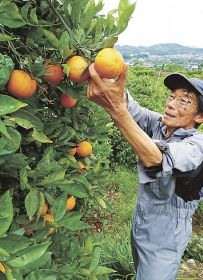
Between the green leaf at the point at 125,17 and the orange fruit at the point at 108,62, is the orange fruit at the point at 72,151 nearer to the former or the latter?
the orange fruit at the point at 108,62

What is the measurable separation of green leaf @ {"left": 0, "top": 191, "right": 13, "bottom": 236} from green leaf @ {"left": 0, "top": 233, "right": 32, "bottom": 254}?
7cm

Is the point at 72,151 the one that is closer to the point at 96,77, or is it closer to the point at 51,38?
the point at 96,77

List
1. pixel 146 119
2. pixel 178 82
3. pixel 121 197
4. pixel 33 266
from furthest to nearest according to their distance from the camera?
pixel 121 197
pixel 146 119
pixel 178 82
pixel 33 266

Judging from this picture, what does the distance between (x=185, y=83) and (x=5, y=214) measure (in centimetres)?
175

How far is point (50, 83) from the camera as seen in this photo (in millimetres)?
1299

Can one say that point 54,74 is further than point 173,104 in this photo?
No

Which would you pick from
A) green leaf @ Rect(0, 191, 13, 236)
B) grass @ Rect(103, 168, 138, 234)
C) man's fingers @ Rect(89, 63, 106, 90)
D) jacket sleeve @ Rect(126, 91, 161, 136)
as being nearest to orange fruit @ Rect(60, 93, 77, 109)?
man's fingers @ Rect(89, 63, 106, 90)

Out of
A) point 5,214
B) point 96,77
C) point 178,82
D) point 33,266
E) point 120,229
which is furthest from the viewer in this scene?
point 120,229

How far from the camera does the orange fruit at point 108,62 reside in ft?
3.93

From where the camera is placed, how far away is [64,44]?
1206 mm

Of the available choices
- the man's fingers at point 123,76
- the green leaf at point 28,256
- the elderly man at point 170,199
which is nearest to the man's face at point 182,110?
the elderly man at point 170,199

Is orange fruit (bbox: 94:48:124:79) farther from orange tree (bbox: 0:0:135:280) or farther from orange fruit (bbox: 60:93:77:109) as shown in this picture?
orange fruit (bbox: 60:93:77:109)

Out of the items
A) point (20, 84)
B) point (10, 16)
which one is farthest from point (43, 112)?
point (10, 16)

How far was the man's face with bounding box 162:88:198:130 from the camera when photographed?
94.9 inches
